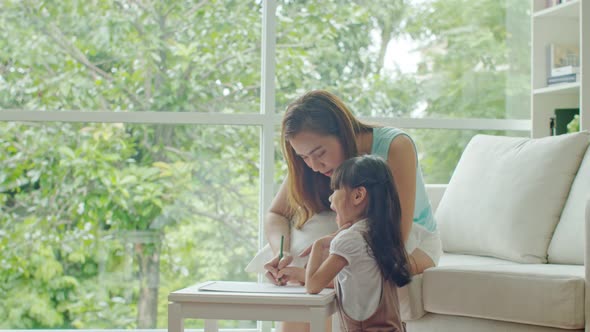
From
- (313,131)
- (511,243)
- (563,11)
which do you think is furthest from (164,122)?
(563,11)

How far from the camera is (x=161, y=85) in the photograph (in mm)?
3516

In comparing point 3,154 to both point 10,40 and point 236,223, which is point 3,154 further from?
point 236,223

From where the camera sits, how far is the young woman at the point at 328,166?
226cm

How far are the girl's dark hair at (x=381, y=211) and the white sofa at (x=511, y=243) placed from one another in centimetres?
35

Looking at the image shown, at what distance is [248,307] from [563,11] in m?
2.34

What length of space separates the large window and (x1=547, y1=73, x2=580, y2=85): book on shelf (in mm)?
260

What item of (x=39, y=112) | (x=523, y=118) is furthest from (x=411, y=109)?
(x=39, y=112)

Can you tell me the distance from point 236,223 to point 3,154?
1060 millimetres

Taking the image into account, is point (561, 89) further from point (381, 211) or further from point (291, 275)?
point (291, 275)

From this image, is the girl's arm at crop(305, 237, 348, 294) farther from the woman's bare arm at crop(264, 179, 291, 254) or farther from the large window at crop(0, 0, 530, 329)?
the large window at crop(0, 0, 530, 329)

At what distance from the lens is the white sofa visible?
2184 mm

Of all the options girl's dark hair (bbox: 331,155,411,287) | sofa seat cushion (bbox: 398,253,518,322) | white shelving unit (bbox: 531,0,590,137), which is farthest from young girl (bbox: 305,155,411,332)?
white shelving unit (bbox: 531,0,590,137)

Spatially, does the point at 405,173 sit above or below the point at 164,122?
below

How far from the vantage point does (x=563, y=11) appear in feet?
11.4
